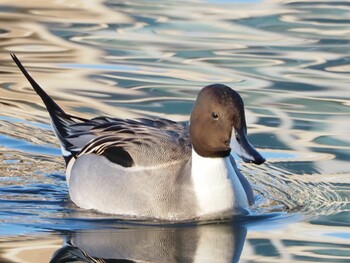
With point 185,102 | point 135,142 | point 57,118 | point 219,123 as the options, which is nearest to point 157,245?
point 219,123

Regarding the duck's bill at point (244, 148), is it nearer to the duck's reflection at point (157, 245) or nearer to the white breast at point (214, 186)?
the white breast at point (214, 186)

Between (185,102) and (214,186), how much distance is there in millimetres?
2856

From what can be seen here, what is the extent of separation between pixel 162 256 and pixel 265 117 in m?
3.38

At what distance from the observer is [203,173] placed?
7699mm

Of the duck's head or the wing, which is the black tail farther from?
Result: the duck's head

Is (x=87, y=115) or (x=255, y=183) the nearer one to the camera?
(x=255, y=183)

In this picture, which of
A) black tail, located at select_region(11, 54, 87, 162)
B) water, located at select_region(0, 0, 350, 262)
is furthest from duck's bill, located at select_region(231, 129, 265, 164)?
black tail, located at select_region(11, 54, 87, 162)

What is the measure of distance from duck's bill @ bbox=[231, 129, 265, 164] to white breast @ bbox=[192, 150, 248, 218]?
1.01 feet

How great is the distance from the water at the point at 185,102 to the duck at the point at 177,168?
13cm

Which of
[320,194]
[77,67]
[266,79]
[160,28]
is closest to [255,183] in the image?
[320,194]

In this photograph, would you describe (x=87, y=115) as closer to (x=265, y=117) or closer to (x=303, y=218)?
(x=265, y=117)

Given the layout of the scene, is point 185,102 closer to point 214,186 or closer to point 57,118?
point 57,118

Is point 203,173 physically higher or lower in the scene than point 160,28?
higher

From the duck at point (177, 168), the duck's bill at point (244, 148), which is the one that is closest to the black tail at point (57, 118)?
the duck at point (177, 168)
